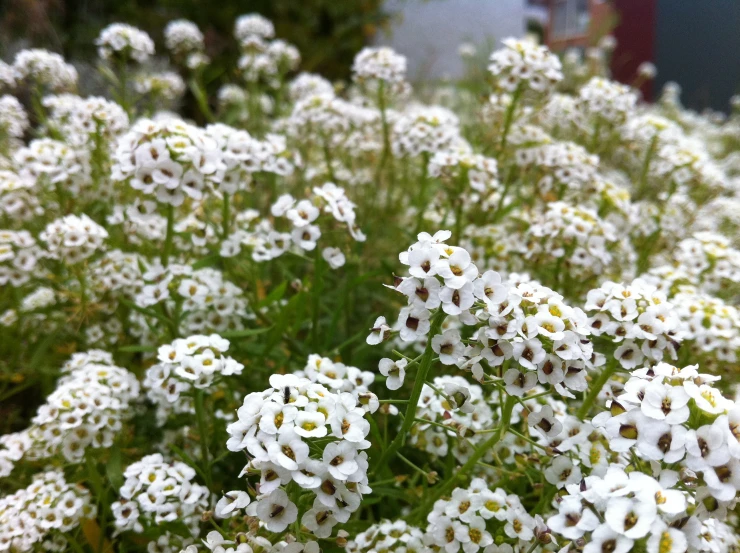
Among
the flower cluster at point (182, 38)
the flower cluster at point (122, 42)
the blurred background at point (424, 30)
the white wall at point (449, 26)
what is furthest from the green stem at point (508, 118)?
the white wall at point (449, 26)

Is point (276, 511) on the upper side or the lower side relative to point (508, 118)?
lower

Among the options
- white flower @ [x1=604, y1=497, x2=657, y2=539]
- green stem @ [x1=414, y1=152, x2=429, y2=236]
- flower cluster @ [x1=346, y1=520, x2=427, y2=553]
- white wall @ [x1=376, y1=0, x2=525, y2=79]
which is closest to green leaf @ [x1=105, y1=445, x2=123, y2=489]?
flower cluster @ [x1=346, y1=520, x2=427, y2=553]

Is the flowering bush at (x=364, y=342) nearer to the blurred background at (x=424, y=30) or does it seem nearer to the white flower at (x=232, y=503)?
the white flower at (x=232, y=503)

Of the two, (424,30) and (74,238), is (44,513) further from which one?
(424,30)

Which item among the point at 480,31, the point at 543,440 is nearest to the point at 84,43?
the point at 480,31

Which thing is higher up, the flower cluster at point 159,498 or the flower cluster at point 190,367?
the flower cluster at point 190,367

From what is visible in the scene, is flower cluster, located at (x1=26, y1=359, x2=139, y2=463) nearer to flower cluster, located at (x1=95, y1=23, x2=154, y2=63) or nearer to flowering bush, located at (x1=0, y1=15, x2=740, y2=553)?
flowering bush, located at (x1=0, y1=15, x2=740, y2=553)

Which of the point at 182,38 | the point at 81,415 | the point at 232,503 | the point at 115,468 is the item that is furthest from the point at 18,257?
the point at 182,38
